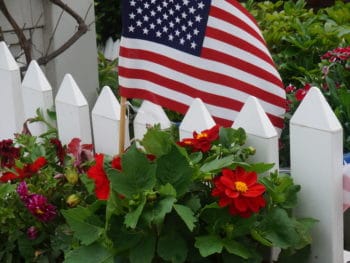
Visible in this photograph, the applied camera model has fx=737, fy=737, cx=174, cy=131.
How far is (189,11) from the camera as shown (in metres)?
2.22

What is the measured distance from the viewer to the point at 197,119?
2.22 m

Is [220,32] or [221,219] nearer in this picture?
[221,219]

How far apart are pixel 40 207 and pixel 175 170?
49 cm

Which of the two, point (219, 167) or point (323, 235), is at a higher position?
point (219, 167)

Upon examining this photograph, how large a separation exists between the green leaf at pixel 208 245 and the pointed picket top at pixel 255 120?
370 mm

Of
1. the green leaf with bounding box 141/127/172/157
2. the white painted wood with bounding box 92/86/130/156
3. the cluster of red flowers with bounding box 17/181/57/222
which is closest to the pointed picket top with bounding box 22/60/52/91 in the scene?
the white painted wood with bounding box 92/86/130/156

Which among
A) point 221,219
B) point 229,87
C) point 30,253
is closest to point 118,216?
point 221,219

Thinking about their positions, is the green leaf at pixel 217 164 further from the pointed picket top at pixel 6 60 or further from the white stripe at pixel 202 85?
the pointed picket top at pixel 6 60

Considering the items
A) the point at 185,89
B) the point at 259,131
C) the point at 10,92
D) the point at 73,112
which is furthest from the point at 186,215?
the point at 10,92

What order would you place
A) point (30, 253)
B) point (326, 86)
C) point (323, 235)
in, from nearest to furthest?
point (323, 235) → point (30, 253) → point (326, 86)

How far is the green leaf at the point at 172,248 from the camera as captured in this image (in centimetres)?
181

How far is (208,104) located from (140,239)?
2.00 feet

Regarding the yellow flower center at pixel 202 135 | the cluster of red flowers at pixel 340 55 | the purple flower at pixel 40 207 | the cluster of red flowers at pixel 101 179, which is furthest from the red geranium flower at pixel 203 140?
the cluster of red flowers at pixel 340 55

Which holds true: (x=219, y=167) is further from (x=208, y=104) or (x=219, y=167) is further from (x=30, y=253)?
(x=30, y=253)
